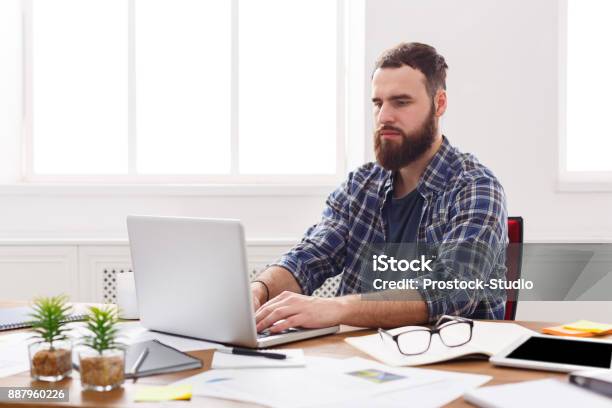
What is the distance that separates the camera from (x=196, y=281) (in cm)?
134

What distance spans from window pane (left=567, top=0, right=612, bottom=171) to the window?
1096mm

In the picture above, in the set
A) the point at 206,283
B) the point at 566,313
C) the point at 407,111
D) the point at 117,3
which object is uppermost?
the point at 117,3

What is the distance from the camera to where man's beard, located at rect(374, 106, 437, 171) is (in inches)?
80.8

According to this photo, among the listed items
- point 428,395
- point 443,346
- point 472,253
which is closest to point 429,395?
point 428,395

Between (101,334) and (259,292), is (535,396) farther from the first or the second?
(259,292)

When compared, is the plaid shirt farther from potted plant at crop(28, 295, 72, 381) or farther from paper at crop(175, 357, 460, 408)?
potted plant at crop(28, 295, 72, 381)

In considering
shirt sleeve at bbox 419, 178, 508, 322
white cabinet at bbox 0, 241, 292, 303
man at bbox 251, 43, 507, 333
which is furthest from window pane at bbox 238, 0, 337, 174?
shirt sleeve at bbox 419, 178, 508, 322

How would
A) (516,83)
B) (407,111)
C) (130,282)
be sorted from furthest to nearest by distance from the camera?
(516,83) < (407,111) < (130,282)

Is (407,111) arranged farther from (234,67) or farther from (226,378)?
(234,67)

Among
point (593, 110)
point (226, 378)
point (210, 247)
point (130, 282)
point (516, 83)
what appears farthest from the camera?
point (593, 110)

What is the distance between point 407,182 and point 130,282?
34.5 inches

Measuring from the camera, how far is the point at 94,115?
346 cm

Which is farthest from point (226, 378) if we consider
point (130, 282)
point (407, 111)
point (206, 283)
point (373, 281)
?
point (407, 111)

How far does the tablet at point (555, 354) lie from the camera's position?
1182 millimetres
